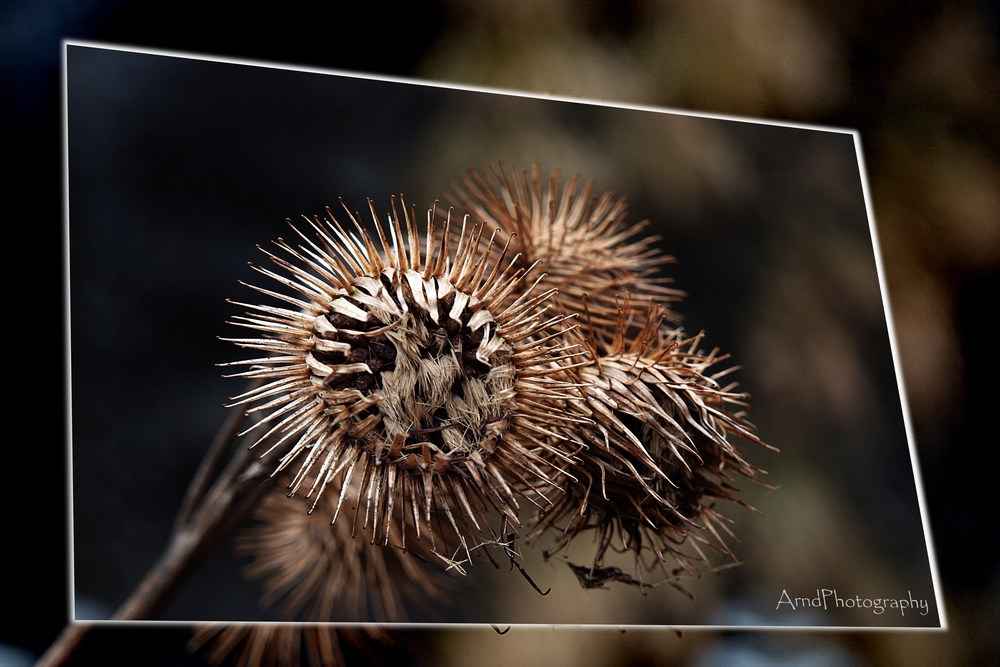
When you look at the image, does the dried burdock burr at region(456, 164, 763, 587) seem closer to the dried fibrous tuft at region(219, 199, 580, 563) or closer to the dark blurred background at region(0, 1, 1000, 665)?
the dried fibrous tuft at region(219, 199, 580, 563)

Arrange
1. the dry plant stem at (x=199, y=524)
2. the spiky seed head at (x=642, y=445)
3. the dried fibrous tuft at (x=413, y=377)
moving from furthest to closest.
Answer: the dry plant stem at (x=199, y=524), the spiky seed head at (x=642, y=445), the dried fibrous tuft at (x=413, y=377)

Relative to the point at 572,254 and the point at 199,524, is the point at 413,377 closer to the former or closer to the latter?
the point at 572,254

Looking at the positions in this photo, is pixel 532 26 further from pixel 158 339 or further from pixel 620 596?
pixel 620 596

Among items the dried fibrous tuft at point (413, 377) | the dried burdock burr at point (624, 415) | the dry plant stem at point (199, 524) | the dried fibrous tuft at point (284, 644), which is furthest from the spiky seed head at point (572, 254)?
the dried fibrous tuft at point (284, 644)

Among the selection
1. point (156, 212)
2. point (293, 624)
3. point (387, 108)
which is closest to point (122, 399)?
point (156, 212)

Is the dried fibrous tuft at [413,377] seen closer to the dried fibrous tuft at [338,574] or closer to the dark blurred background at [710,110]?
the dried fibrous tuft at [338,574]

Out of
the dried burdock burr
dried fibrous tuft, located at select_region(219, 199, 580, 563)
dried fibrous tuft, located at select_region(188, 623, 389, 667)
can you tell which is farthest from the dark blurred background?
dried fibrous tuft, located at select_region(219, 199, 580, 563)

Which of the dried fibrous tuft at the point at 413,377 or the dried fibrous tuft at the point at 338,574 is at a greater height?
the dried fibrous tuft at the point at 413,377

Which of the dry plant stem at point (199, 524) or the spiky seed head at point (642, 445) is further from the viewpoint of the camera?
the dry plant stem at point (199, 524)
